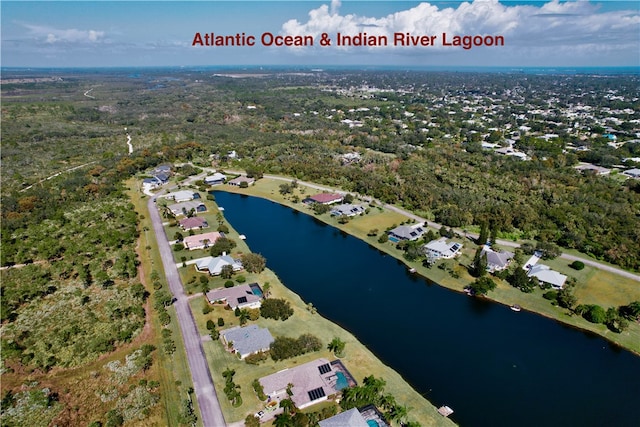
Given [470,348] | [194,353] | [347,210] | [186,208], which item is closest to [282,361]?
[194,353]

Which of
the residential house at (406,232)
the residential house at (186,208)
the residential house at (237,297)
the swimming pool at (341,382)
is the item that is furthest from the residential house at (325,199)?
the swimming pool at (341,382)

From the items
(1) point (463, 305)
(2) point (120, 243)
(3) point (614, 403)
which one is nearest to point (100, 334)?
(2) point (120, 243)

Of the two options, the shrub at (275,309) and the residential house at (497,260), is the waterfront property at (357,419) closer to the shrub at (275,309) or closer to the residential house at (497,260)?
the shrub at (275,309)

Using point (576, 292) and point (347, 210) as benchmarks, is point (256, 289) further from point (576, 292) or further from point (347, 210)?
point (576, 292)

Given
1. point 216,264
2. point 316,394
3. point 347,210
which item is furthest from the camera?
point 347,210

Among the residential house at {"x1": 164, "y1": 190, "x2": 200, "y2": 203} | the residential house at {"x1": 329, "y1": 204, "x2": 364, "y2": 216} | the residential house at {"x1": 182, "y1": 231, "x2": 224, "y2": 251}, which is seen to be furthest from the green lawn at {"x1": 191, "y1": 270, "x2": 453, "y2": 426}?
the residential house at {"x1": 164, "y1": 190, "x2": 200, "y2": 203}
